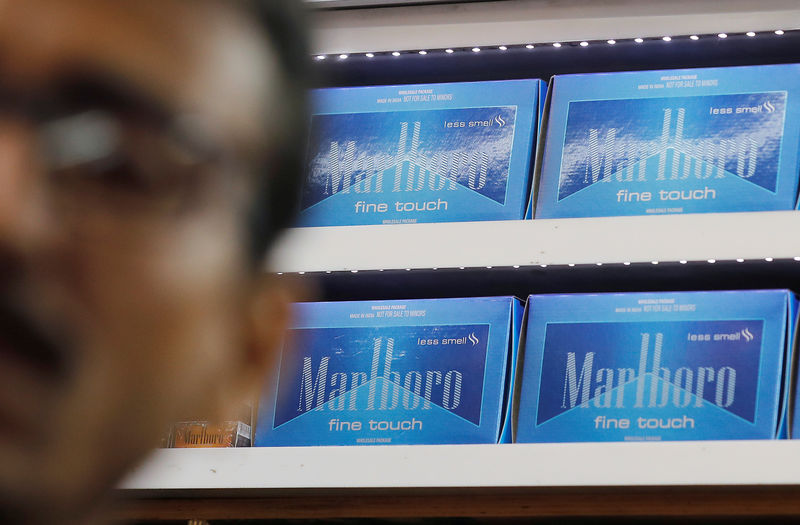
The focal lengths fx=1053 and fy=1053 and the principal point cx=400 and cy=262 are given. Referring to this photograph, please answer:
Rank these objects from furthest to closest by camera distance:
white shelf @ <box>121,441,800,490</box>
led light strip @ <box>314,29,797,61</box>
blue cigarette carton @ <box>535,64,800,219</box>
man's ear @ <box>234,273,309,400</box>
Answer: led light strip @ <box>314,29,797,61</box>, blue cigarette carton @ <box>535,64,800,219</box>, white shelf @ <box>121,441,800,490</box>, man's ear @ <box>234,273,309,400</box>

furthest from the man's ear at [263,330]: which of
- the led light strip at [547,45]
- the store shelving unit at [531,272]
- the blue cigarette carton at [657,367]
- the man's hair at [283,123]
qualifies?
the led light strip at [547,45]

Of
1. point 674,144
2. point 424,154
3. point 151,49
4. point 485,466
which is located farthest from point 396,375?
point 151,49

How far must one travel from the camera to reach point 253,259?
314 mm

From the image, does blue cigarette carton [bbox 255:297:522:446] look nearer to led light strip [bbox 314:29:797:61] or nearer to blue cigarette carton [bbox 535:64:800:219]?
blue cigarette carton [bbox 535:64:800:219]

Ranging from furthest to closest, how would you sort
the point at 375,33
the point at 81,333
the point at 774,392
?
the point at 375,33 < the point at 774,392 < the point at 81,333

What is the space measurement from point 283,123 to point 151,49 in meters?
0.05

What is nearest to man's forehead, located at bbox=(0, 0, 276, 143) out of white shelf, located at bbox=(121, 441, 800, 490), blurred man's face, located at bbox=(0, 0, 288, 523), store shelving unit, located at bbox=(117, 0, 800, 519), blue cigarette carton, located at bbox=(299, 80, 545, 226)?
blurred man's face, located at bbox=(0, 0, 288, 523)

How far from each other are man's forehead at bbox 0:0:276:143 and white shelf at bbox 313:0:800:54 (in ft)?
3.86

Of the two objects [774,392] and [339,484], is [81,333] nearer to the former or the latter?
[339,484]

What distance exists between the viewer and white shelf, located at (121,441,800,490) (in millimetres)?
1252

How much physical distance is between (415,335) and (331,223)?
195 millimetres

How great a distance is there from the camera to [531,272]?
60.8 inches

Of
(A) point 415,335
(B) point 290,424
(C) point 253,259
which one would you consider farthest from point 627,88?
(C) point 253,259

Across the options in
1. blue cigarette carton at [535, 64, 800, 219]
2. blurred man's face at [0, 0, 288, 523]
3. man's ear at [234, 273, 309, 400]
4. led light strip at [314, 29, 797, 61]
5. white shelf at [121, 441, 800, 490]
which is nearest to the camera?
blurred man's face at [0, 0, 288, 523]
